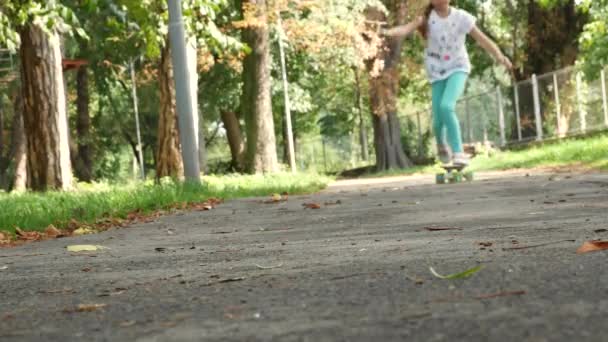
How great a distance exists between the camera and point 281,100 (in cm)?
4406

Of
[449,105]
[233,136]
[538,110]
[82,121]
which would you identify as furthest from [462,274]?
[233,136]

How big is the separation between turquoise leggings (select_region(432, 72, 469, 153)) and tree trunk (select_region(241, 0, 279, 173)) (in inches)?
393

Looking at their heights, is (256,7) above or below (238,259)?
above

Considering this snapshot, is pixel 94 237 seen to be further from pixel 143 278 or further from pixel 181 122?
pixel 181 122

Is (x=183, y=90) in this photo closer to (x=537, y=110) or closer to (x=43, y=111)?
(x=43, y=111)

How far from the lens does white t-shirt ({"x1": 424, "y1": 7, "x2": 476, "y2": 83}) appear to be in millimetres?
11211

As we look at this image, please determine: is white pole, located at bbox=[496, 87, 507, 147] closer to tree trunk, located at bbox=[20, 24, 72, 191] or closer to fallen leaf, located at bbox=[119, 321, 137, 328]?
tree trunk, located at bbox=[20, 24, 72, 191]

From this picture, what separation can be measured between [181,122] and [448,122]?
341cm

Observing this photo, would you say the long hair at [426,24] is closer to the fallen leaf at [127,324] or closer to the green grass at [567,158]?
the green grass at [567,158]

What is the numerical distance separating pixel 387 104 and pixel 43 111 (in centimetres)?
2158

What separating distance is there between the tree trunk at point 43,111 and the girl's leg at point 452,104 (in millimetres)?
6918

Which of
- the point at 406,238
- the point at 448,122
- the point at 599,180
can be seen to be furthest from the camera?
the point at 448,122

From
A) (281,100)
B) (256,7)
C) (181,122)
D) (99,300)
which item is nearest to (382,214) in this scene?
(99,300)

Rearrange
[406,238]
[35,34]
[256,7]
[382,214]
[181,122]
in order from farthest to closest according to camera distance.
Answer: [256,7], [35,34], [181,122], [382,214], [406,238]
